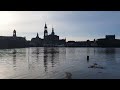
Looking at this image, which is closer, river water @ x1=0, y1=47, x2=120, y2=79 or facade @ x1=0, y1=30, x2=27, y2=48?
river water @ x1=0, y1=47, x2=120, y2=79

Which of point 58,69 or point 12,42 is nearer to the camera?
point 58,69

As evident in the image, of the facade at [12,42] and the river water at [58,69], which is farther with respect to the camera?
the facade at [12,42]
